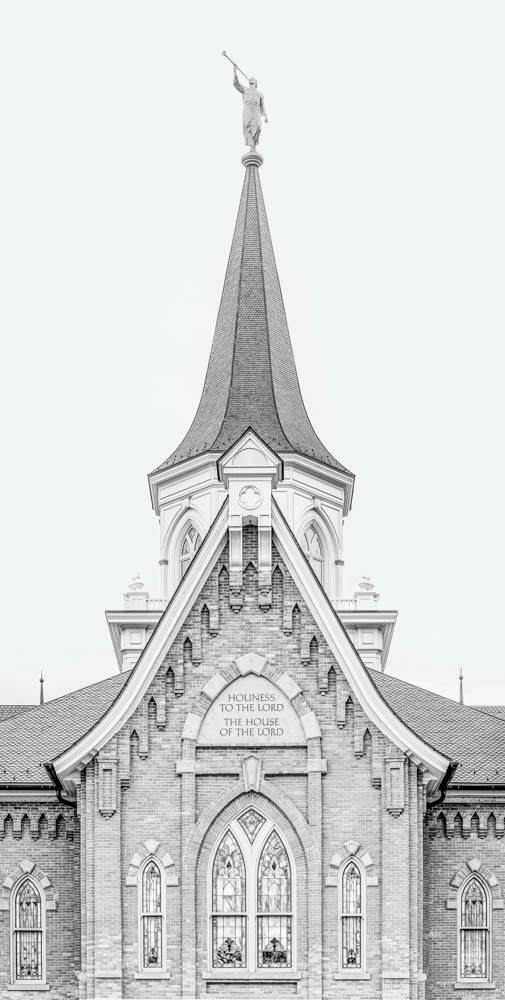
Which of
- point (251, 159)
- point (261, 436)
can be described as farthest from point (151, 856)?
point (251, 159)

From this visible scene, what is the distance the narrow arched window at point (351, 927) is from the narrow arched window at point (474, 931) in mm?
3418

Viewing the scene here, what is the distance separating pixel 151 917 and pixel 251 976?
2191 millimetres

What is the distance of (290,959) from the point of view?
126ft

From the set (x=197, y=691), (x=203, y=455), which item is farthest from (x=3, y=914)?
(x=203, y=455)

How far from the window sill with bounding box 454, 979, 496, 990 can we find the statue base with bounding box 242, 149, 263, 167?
2699cm

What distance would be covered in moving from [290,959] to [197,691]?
17.6ft

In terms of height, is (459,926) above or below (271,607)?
below

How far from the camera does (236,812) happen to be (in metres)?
38.9

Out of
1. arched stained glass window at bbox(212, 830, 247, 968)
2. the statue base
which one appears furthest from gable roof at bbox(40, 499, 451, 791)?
the statue base

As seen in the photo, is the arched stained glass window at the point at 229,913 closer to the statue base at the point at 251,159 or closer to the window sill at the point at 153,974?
the window sill at the point at 153,974

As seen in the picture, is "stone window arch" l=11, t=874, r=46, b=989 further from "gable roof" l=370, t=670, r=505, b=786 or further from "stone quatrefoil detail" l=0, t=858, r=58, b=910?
"gable roof" l=370, t=670, r=505, b=786

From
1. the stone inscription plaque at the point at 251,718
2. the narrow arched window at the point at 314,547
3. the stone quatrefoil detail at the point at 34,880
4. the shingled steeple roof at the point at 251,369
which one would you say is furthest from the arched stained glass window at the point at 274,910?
the shingled steeple roof at the point at 251,369

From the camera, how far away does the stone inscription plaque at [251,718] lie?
39.1 meters

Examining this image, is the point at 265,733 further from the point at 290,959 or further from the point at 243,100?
the point at 243,100
